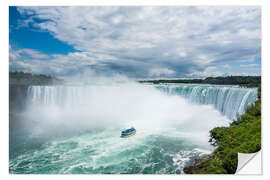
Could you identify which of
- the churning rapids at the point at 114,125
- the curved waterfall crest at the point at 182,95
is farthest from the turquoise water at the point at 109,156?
the curved waterfall crest at the point at 182,95

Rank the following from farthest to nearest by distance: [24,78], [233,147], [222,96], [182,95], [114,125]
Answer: [182,95]
[114,125]
[222,96]
[24,78]
[233,147]

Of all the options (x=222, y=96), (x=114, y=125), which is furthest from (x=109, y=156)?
(x=222, y=96)

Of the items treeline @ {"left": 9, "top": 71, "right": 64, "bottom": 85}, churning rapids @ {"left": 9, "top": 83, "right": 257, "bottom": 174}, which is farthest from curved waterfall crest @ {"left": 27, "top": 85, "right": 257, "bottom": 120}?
treeline @ {"left": 9, "top": 71, "right": 64, "bottom": 85}

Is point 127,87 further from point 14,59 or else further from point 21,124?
point 14,59

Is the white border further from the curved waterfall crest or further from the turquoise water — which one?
the curved waterfall crest

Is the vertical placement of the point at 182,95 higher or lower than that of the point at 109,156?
higher
